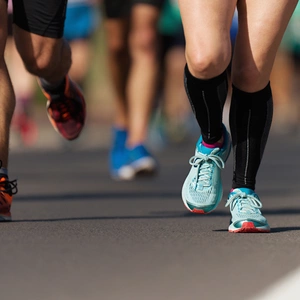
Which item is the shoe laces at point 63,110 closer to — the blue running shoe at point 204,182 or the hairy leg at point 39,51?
the hairy leg at point 39,51

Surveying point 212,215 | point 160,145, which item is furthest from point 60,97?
point 160,145

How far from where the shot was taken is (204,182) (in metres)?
5.31

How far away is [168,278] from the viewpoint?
3.93 m

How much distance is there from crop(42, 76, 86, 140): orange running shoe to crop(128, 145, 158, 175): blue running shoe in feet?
6.70

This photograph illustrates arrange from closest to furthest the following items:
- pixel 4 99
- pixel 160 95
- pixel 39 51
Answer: pixel 4 99 < pixel 39 51 < pixel 160 95

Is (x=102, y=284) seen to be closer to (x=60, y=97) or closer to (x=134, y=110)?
(x=60, y=97)

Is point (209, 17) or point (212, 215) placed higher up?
point (209, 17)

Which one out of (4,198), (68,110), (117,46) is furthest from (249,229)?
(117,46)

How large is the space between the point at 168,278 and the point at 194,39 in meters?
1.46

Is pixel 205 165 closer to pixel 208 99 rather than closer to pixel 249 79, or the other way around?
pixel 208 99

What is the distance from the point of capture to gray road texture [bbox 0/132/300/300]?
3758 millimetres

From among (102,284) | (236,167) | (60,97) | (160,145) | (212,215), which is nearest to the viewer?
A: (102,284)

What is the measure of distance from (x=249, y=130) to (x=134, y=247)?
1.00m

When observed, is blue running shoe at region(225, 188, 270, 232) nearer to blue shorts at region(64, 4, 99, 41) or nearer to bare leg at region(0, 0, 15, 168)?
bare leg at region(0, 0, 15, 168)
